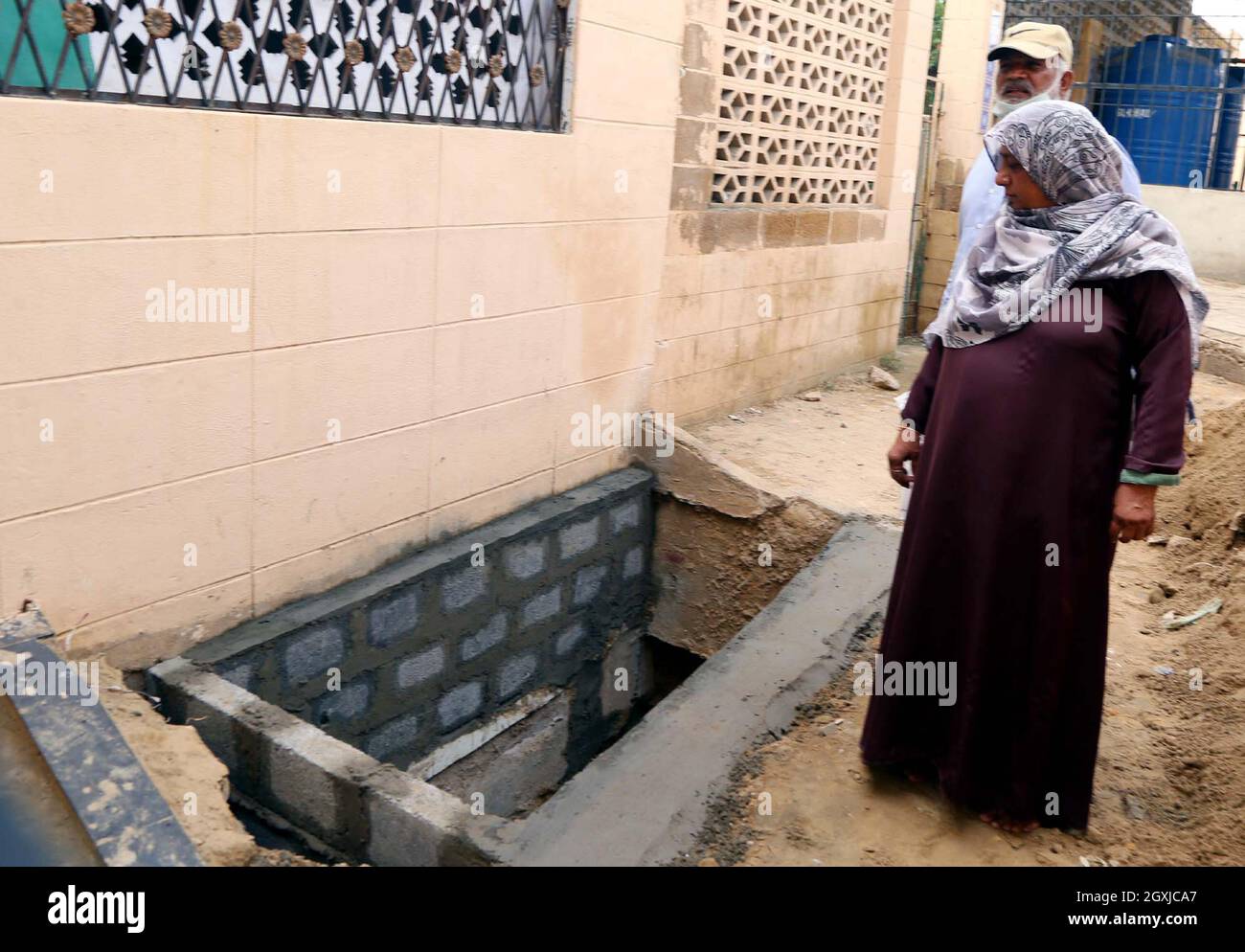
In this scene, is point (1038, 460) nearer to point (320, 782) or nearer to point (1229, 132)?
point (320, 782)

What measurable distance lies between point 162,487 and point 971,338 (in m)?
2.17

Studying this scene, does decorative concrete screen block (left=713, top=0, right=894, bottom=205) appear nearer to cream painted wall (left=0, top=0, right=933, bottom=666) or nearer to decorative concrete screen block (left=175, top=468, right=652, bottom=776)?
cream painted wall (left=0, top=0, right=933, bottom=666)

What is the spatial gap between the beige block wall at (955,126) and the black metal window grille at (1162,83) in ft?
13.6

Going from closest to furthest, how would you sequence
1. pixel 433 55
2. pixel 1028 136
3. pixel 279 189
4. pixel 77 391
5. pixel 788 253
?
pixel 1028 136, pixel 77 391, pixel 279 189, pixel 433 55, pixel 788 253

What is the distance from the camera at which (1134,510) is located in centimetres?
263

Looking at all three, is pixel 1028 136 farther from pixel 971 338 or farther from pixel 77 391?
pixel 77 391

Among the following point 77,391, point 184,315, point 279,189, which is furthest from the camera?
point 279,189

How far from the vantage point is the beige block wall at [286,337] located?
282 cm

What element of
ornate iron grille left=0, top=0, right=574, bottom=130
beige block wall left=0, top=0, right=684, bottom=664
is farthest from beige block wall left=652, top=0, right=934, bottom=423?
ornate iron grille left=0, top=0, right=574, bottom=130

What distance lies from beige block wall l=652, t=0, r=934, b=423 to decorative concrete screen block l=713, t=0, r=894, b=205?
0.14 m

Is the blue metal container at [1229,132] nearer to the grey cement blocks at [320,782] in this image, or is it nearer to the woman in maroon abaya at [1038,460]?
the woman in maroon abaya at [1038,460]

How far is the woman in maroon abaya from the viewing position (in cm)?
262
